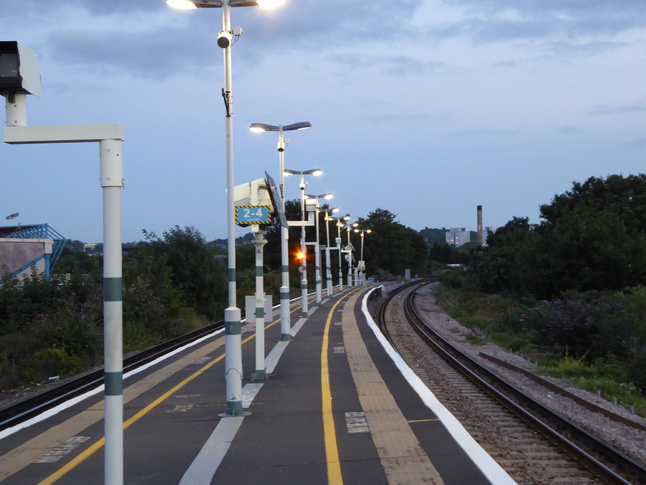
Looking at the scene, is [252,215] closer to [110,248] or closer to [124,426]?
[124,426]

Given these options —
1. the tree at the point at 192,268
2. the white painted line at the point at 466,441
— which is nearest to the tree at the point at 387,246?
the tree at the point at 192,268

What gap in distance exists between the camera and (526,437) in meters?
10.9

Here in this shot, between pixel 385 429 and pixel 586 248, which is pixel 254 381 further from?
pixel 586 248

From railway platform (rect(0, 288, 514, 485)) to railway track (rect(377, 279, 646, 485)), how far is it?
592 millimetres

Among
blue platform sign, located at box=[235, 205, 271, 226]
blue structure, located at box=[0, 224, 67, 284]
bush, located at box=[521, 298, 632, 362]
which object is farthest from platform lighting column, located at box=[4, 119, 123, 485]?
blue structure, located at box=[0, 224, 67, 284]

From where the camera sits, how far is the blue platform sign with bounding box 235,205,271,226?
1320 centimetres

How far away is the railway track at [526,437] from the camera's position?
8547 mm

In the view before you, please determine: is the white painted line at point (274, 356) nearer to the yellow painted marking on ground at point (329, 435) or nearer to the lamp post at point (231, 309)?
the yellow painted marking on ground at point (329, 435)

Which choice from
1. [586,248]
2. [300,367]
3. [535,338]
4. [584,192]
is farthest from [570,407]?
[584,192]

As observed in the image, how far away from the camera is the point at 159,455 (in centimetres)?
863

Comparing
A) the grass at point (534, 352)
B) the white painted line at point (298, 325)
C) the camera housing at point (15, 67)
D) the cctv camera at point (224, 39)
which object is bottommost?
the grass at point (534, 352)

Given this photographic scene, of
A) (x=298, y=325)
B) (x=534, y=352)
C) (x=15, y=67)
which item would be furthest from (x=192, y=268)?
(x=15, y=67)

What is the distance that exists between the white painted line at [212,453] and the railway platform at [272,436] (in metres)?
0.02

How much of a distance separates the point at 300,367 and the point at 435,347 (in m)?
9.86
